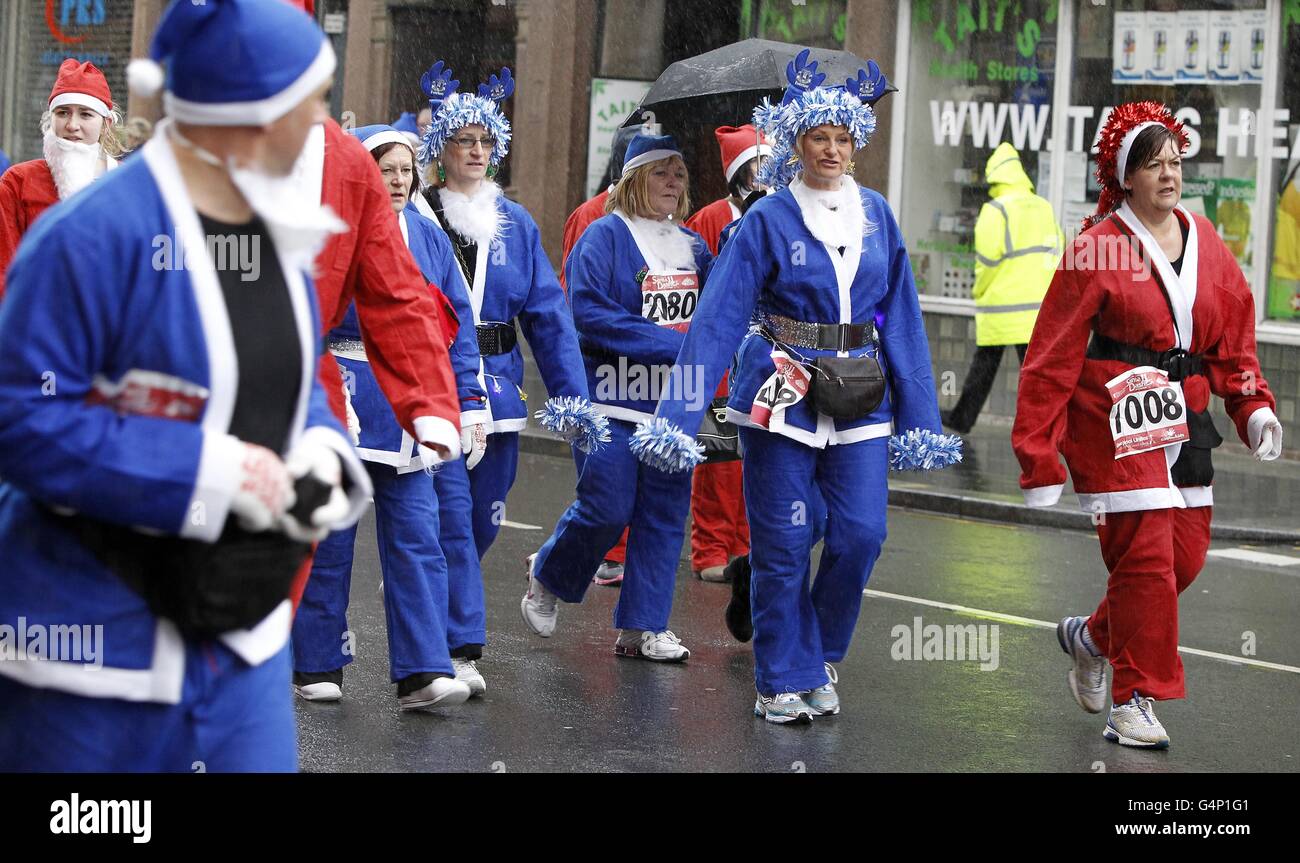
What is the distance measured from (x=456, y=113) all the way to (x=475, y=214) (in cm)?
37

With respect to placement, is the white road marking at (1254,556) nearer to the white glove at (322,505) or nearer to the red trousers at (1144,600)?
the red trousers at (1144,600)

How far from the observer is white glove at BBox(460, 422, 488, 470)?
6.54m

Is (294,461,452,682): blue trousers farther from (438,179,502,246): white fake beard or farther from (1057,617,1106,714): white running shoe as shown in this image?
(1057,617,1106,714): white running shoe

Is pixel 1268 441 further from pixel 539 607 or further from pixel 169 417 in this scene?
pixel 169 417

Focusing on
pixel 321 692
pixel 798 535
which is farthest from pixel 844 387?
pixel 321 692

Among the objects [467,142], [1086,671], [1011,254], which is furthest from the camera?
[1011,254]

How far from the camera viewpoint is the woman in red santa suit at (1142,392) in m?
6.29

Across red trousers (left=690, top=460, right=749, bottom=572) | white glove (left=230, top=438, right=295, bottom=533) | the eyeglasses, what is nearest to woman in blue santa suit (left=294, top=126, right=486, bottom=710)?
the eyeglasses

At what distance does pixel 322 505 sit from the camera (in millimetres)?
3014

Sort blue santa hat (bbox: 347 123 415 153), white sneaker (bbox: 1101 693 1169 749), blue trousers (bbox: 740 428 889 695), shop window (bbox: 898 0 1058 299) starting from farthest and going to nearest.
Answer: shop window (bbox: 898 0 1058 299) → blue santa hat (bbox: 347 123 415 153) → blue trousers (bbox: 740 428 889 695) → white sneaker (bbox: 1101 693 1169 749)

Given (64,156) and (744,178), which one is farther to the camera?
(744,178)

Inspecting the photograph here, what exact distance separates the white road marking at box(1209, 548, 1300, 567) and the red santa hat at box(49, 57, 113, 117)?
20.9 feet
